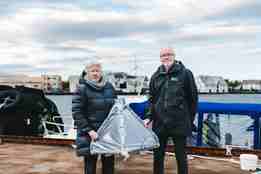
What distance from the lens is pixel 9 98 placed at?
33.6ft

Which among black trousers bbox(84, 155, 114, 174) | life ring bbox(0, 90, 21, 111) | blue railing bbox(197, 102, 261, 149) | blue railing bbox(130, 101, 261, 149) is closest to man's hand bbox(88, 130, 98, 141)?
black trousers bbox(84, 155, 114, 174)

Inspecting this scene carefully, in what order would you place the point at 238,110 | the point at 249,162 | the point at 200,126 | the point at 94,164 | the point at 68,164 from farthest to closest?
the point at 200,126
the point at 238,110
the point at 68,164
the point at 249,162
the point at 94,164

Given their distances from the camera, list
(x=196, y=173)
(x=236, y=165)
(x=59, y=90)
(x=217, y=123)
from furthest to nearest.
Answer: (x=59, y=90) → (x=217, y=123) → (x=236, y=165) → (x=196, y=173)

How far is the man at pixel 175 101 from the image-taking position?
5.27 m

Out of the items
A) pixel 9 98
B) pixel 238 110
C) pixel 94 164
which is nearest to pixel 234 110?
pixel 238 110

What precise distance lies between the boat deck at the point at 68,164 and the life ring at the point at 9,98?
1.60 meters

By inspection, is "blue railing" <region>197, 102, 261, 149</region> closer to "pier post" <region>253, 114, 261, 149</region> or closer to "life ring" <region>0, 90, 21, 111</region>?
"pier post" <region>253, 114, 261, 149</region>

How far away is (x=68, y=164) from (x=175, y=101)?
2628 millimetres

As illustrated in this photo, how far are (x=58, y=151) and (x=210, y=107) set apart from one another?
2866mm

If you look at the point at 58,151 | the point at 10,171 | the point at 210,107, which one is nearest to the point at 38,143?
the point at 58,151

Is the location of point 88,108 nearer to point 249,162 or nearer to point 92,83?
point 92,83

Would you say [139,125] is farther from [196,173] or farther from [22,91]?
[22,91]

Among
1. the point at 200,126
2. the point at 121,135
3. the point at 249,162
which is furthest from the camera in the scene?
the point at 200,126

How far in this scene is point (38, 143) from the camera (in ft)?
31.1
